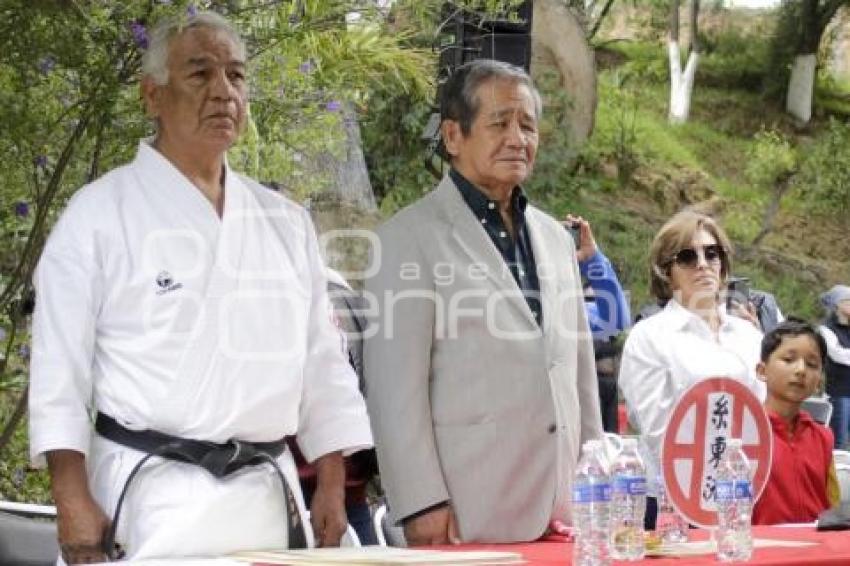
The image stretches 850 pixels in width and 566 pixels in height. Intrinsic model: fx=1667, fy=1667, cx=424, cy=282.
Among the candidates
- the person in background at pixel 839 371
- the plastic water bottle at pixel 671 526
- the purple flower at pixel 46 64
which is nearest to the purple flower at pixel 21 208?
the purple flower at pixel 46 64

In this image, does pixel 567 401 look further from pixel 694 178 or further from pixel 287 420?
pixel 694 178

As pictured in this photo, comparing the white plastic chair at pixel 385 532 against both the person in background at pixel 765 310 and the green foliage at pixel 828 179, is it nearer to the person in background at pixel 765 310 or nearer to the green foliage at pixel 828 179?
the person in background at pixel 765 310

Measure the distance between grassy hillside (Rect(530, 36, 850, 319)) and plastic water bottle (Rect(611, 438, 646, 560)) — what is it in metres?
14.4

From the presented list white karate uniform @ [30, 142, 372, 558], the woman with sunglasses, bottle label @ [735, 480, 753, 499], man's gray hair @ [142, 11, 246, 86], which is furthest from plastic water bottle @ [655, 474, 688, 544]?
man's gray hair @ [142, 11, 246, 86]

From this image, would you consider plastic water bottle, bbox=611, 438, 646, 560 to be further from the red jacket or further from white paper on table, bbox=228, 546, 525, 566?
the red jacket

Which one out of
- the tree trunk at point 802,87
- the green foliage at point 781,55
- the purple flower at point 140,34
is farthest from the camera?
the green foliage at point 781,55

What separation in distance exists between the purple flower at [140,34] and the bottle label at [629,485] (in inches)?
62.2

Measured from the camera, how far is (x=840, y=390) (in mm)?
10453

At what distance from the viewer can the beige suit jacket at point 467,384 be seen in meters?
3.78

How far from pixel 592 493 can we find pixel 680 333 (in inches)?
83.2

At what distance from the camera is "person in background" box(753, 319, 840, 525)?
4.84 m

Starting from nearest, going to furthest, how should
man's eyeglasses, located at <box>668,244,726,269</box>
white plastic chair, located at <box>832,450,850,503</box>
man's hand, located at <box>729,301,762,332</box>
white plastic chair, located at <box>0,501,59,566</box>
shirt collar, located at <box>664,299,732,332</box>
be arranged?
white plastic chair, located at <box>0,501,59,566</box>, man's eyeglasses, located at <box>668,244,726,269</box>, shirt collar, located at <box>664,299,732,332</box>, white plastic chair, located at <box>832,450,850,503</box>, man's hand, located at <box>729,301,762,332</box>

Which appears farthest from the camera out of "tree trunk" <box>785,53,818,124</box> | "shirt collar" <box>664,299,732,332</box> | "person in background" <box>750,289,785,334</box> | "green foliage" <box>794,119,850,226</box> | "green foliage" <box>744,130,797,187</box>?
"tree trunk" <box>785,53,818,124</box>

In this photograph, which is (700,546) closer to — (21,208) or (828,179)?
(21,208)
